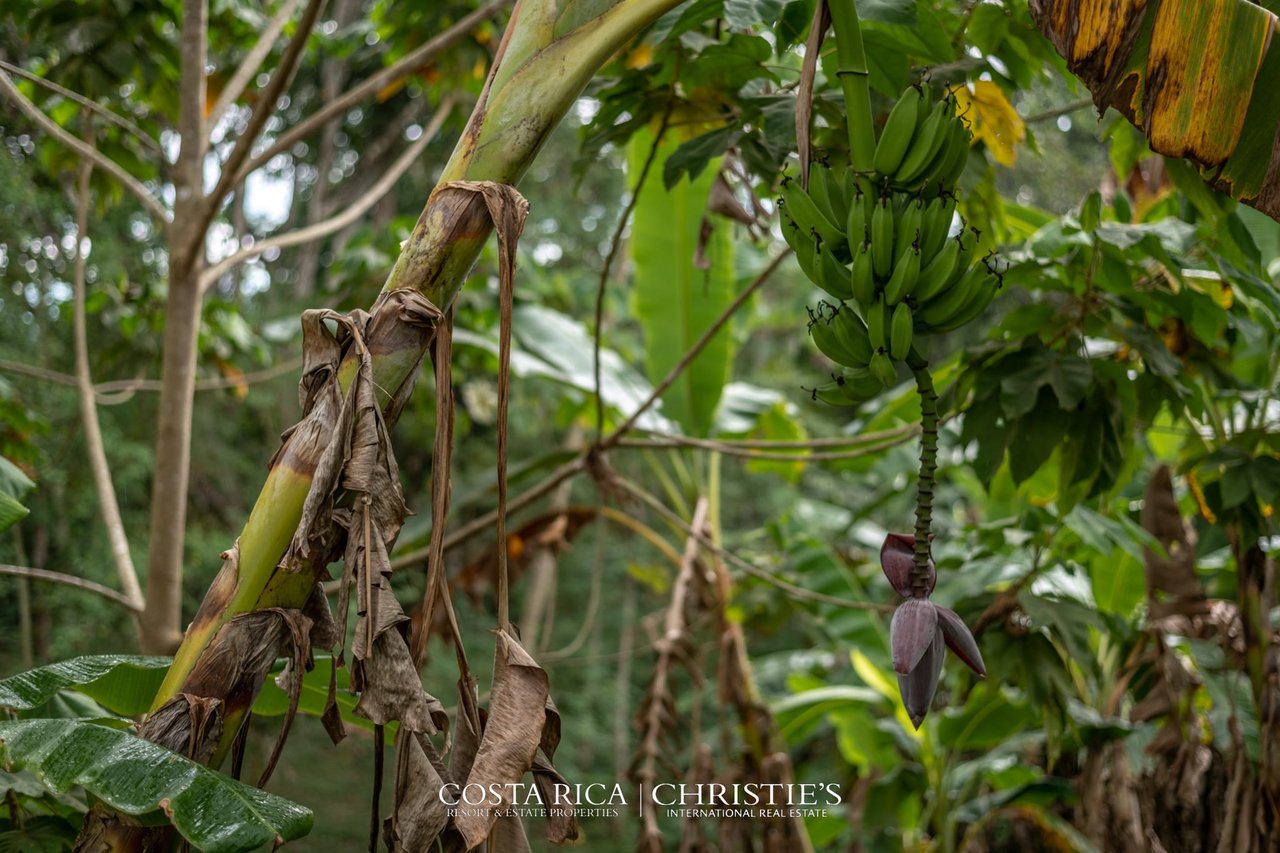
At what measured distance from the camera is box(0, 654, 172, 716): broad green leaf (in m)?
0.84

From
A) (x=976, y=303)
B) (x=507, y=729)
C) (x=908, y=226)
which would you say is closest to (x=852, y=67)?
(x=908, y=226)

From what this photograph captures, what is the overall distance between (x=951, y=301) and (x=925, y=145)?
0.48ft

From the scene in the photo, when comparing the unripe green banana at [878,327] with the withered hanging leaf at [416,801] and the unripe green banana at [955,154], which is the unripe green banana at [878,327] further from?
the withered hanging leaf at [416,801]

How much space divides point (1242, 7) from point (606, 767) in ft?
21.6

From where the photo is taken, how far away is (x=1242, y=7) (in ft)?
2.68

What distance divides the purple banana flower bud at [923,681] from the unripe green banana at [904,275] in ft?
0.98

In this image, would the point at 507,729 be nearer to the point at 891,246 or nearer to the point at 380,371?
the point at 380,371

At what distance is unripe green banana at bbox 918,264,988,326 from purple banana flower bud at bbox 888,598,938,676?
0.28m

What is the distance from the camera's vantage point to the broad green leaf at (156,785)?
67cm

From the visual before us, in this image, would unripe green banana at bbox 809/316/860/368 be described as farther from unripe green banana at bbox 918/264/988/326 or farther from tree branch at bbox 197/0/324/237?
tree branch at bbox 197/0/324/237

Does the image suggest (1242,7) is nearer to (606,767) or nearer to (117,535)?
(117,535)

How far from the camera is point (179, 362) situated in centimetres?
158

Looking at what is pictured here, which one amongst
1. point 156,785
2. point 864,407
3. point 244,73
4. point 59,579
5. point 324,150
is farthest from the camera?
point 324,150

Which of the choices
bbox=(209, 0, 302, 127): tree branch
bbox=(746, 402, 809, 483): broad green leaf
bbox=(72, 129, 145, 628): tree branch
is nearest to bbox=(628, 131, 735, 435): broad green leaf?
bbox=(746, 402, 809, 483): broad green leaf
